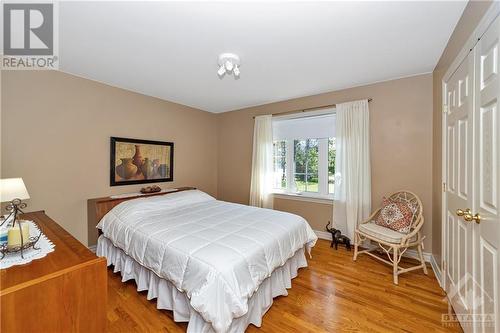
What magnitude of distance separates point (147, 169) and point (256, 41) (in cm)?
265

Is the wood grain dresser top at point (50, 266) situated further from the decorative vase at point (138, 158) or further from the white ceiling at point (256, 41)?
the decorative vase at point (138, 158)

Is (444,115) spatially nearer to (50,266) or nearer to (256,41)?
(256,41)

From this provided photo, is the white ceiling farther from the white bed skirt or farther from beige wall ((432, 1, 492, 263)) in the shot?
the white bed skirt

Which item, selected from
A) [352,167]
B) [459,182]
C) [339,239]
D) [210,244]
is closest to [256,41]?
[210,244]

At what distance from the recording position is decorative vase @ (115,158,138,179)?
3.22m

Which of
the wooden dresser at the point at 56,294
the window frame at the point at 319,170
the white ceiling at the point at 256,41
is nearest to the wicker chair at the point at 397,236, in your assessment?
the window frame at the point at 319,170

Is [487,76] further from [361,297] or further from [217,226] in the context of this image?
[217,226]

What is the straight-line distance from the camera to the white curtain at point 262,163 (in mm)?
3988

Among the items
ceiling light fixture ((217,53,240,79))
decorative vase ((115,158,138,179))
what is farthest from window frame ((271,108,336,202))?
decorative vase ((115,158,138,179))

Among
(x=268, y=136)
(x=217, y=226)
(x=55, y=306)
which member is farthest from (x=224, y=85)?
(x=55, y=306)

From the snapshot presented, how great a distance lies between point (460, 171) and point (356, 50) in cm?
143

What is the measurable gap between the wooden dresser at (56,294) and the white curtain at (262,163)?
3.03 metres

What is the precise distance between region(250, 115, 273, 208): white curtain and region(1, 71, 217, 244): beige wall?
1774mm

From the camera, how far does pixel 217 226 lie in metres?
2.17
